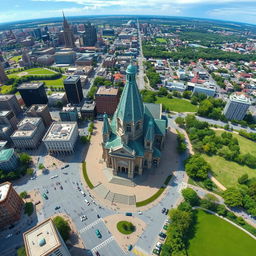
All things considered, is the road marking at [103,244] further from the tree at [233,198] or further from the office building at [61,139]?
the office building at [61,139]

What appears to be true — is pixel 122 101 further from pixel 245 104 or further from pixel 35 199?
pixel 245 104

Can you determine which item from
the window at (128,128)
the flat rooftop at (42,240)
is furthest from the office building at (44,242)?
the window at (128,128)

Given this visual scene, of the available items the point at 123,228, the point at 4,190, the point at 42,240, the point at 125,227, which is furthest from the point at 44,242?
the point at 4,190

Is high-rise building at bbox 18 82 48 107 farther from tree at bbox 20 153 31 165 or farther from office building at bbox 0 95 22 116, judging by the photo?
tree at bbox 20 153 31 165

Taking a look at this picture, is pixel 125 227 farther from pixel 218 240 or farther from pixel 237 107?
pixel 237 107

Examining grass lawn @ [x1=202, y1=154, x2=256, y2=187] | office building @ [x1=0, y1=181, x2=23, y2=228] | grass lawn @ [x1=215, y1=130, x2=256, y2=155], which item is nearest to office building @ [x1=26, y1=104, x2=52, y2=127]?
office building @ [x1=0, y1=181, x2=23, y2=228]

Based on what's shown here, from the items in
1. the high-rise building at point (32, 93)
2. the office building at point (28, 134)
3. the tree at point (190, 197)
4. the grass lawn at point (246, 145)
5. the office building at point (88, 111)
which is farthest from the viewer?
the high-rise building at point (32, 93)
